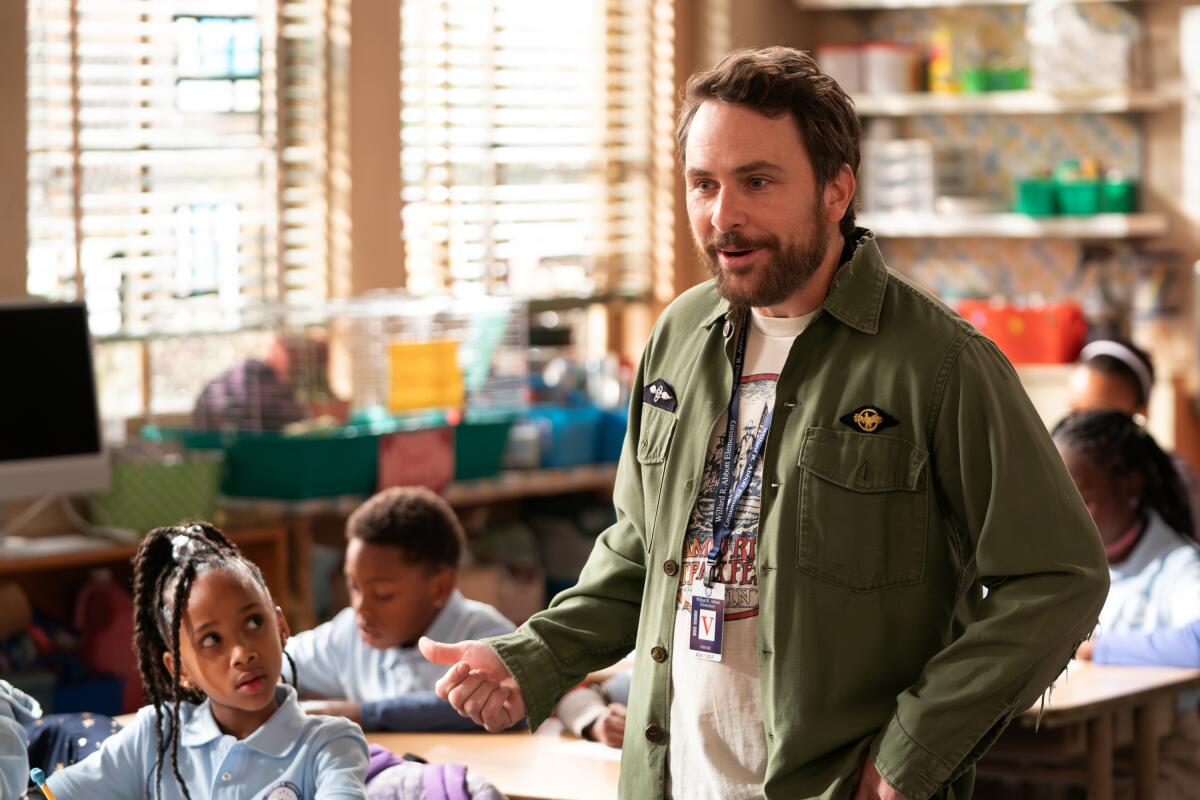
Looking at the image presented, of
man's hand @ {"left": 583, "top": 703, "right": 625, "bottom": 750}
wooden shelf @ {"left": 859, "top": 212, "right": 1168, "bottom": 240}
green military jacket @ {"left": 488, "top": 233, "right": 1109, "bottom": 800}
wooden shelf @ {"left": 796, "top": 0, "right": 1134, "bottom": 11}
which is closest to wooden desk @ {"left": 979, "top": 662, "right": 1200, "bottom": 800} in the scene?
man's hand @ {"left": 583, "top": 703, "right": 625, "bottom": 750}

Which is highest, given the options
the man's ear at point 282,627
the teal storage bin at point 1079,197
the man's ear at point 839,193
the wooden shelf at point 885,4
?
the wooden shelf at point 885,4

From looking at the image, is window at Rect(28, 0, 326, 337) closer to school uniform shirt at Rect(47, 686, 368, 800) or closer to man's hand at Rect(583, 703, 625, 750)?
man's hand at Rect(583, 703, 625, 750)

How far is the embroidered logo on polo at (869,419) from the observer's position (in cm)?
177

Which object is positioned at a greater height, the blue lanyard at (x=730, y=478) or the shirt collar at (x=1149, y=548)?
the blue lanyard at (x=730, y=478)

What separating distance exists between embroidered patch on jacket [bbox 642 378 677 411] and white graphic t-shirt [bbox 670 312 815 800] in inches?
3.7

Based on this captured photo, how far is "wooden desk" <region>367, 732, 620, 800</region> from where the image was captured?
2.62 m

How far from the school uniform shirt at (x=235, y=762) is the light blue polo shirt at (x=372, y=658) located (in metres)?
0.80

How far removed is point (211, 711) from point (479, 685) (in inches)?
18.9

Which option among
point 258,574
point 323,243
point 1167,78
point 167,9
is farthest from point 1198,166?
point 258,574

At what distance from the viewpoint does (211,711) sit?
2.22 meters

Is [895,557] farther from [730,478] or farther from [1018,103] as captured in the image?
[1018,103]

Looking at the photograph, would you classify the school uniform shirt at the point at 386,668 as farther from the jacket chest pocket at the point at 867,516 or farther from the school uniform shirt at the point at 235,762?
the jacket chest pocket at the point at 867,516

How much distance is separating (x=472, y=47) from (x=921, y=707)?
417 centimetres

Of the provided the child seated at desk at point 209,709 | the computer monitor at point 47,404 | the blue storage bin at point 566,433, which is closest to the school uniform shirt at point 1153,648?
the child seated at desk at point 209,709
